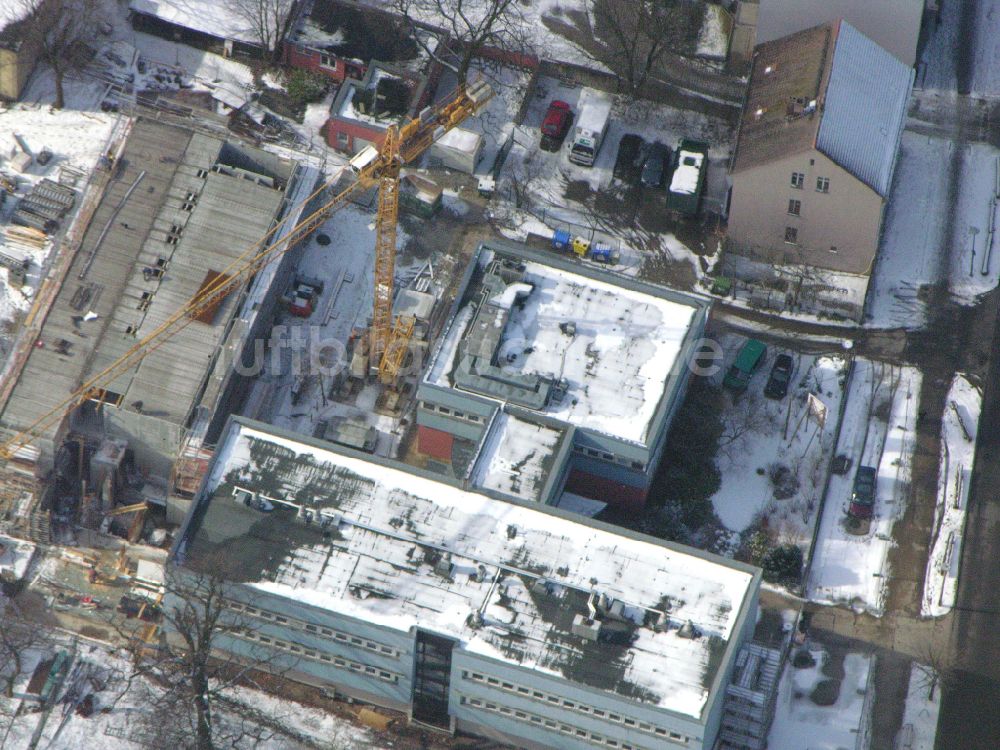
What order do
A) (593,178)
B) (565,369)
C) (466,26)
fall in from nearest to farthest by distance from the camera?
(565,369) → (593,178) → (466,26)

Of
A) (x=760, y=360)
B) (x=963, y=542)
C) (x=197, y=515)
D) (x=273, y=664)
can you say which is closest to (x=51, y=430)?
(x=197, y=515)

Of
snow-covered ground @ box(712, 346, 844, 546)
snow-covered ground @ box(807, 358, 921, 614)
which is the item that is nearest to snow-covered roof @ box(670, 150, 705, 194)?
snow-covered ground @ box(712, 346, 844, 546)

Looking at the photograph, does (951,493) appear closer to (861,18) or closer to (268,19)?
(861,18)

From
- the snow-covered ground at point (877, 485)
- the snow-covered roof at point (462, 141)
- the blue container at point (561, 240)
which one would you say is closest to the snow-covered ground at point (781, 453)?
the snow-covered ground at point (877, 485)

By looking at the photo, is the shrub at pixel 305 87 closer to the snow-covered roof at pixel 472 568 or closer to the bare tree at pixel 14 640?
the snow-covered roof at pixel 472 568

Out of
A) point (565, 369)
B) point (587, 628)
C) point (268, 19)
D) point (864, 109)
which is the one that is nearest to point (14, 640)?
point (587, 628)
